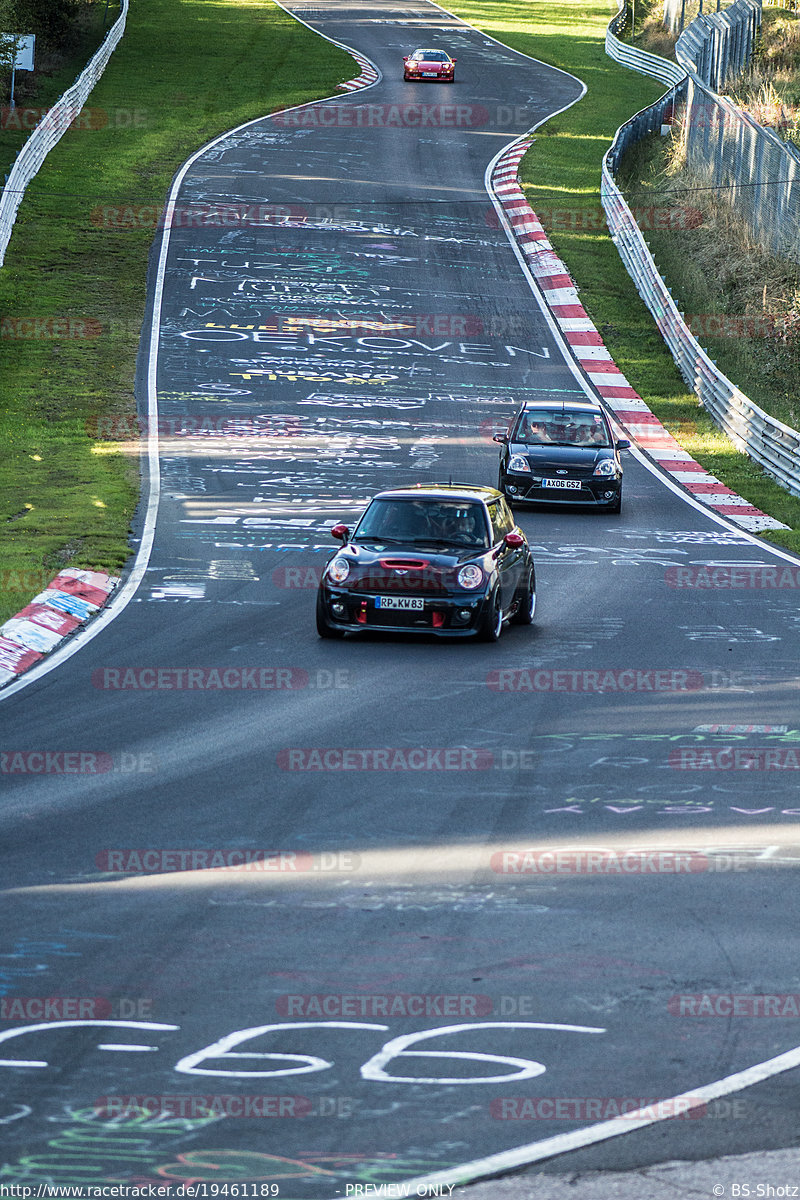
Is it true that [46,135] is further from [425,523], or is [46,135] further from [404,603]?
[404,603]

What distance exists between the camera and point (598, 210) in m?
47.1

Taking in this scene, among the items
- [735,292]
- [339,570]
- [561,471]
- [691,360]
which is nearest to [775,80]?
[735,292]

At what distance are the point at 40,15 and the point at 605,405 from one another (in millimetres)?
39320

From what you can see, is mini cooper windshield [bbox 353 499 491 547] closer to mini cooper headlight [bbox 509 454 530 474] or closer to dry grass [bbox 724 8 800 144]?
mini cooper headlight [bbox 509 454 530 474]

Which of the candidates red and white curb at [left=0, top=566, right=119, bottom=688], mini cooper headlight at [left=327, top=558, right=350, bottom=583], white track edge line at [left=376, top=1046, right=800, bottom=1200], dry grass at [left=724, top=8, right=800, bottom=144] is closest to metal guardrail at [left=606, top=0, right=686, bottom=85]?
dry grass at [left=724, top=8, right=800, bottom=144]

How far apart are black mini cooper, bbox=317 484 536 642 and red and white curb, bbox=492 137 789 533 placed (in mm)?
8518

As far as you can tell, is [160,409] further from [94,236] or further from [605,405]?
[94,236]

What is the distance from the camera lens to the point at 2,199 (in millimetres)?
40375

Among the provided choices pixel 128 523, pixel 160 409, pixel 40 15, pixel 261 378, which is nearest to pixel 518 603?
pixel 128 523

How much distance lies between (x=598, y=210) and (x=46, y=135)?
57.8 feet

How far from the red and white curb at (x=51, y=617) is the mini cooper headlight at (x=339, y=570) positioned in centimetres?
264

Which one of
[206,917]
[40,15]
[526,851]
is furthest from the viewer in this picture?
[40,15]

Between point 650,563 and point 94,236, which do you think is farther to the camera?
point 94,236

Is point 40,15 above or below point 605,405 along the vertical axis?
above
